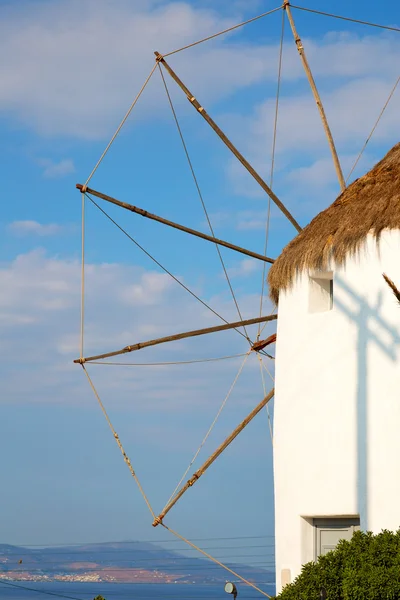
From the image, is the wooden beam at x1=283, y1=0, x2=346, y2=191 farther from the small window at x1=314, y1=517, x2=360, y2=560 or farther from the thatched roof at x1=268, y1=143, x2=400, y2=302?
the small window at x1=314, y1=517, x2=360, y2=560

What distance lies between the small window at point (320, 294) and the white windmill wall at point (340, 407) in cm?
3

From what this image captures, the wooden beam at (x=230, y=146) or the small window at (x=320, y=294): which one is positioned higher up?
the wooden beam at (x=230, y=146)

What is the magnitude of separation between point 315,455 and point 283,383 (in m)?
1.32

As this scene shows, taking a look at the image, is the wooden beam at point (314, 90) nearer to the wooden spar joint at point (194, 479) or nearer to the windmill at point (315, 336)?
the windmill at point (315, 336)

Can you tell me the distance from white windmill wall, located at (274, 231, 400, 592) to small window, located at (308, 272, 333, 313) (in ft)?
0.11

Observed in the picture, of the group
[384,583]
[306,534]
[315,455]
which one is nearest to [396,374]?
[315,455]

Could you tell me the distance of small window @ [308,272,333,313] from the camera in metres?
16.0

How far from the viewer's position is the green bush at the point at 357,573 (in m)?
11.5

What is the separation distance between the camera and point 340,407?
15.2m

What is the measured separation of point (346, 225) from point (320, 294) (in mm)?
1121

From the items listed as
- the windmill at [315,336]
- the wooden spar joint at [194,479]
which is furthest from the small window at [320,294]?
the wooden spar joint at [194,479]

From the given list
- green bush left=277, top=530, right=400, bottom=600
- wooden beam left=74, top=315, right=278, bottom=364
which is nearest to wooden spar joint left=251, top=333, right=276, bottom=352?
wooden beam left=74, top=315, right=278, bottom=364

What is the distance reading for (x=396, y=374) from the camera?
1459 centimetres

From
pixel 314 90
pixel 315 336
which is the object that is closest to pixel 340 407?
pixel 315 336
